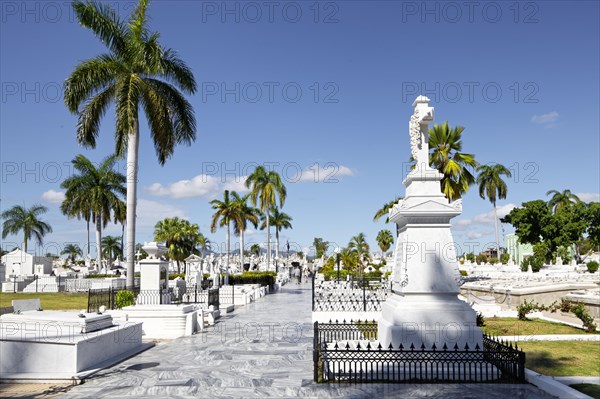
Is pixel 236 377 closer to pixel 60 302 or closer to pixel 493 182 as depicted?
pixel 60 302

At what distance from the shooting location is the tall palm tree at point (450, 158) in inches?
1071

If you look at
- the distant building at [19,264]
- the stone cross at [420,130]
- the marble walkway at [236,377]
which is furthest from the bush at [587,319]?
the distant building at [19,264]

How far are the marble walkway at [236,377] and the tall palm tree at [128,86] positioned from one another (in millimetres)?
9546

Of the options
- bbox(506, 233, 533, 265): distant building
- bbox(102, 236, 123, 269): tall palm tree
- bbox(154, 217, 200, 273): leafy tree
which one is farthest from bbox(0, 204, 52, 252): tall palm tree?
bbox(506, 233, 533, 265): distant building

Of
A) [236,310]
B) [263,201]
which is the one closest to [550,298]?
[236,310]

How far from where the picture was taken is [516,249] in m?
130

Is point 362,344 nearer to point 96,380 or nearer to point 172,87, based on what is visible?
point 96,380

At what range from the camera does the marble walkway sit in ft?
25.8

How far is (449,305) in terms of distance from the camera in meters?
9.63

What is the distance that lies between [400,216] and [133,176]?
14.5 meters

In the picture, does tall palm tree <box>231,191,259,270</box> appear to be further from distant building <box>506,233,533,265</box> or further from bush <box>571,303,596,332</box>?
distant building <box>506,233,533,265</box>

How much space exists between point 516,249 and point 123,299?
131639mm

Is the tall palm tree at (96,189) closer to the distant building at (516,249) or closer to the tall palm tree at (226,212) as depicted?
the tall palm tree at (226,212)

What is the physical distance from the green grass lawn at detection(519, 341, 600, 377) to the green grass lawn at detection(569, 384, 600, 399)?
3.94 feet
